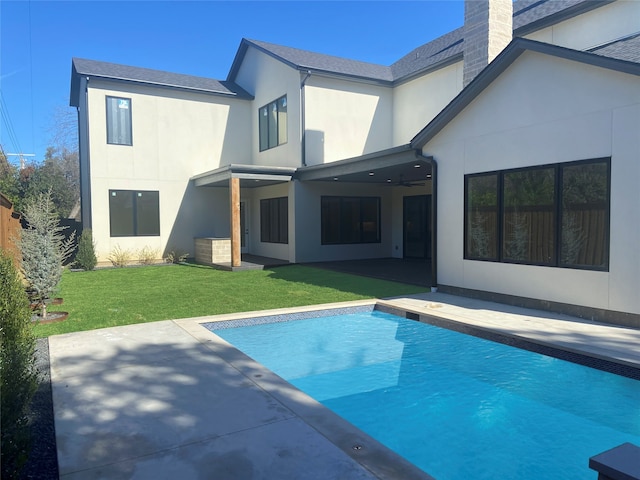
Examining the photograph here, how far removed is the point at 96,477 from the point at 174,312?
5.30 meters

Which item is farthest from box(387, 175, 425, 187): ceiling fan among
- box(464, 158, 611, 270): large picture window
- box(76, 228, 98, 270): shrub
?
box(76, 228, 98, 270): shrub

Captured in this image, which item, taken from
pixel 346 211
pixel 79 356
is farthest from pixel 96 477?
pixel 346 211

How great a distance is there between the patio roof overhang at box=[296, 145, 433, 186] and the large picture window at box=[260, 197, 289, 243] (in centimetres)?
179

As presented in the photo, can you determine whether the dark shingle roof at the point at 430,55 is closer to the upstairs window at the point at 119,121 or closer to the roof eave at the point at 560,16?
the roof eave at the point at 560,16

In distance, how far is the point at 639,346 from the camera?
5.72 metres

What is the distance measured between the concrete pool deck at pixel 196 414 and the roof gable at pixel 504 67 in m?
3.78

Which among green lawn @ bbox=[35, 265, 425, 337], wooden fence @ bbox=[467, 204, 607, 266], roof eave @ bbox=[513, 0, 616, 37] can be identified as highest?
roof eave @ bbox=[513, 0, 616, 37]

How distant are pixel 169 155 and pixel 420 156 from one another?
10.6 metres

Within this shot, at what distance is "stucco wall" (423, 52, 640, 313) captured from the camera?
6727 millimetres

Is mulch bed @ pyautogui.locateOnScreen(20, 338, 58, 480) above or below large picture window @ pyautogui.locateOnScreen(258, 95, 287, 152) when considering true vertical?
below

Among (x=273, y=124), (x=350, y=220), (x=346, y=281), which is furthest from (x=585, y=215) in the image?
(x=273, y=124)

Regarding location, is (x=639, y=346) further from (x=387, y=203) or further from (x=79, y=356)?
(x=387, y=203)

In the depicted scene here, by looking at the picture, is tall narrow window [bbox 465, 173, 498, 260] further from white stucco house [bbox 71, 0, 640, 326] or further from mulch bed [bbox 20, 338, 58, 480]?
mulch bed [bbox 20, 338, 58, 480]

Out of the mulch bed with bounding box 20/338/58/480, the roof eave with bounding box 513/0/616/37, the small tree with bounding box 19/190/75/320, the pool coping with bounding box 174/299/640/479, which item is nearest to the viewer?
the mulch bed with bounding box 20/338/58/480
